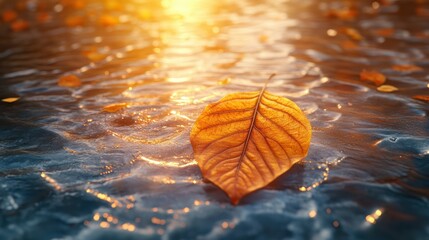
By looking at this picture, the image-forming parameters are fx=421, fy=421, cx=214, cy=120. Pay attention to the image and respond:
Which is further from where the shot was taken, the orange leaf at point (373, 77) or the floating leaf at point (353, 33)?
the floating leaf at point (353, 33)

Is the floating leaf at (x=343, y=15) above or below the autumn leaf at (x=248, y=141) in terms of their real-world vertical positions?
below

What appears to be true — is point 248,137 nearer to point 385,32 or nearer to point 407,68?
point 407,68

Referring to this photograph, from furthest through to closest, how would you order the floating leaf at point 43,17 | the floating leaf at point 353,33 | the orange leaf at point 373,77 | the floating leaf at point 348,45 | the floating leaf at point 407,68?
1. the floating leaf at point 43,17
2. the floating leaf at point 353,33
3. the floating leaf at point 348,45
4. the floating leaf at point 407,68
5. the orange leaf at point 373,77

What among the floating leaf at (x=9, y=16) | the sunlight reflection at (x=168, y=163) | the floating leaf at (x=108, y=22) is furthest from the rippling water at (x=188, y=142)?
the floating leaf at (x=9, y=16)

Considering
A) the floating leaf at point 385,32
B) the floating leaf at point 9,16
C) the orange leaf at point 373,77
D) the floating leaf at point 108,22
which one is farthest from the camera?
the floating leaf at point 9,16

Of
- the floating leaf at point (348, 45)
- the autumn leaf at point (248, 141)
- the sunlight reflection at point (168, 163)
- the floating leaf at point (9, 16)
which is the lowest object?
the floating leaf at point (348, 45)

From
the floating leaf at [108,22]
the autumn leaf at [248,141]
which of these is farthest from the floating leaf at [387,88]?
the floating leaf at [108,22]

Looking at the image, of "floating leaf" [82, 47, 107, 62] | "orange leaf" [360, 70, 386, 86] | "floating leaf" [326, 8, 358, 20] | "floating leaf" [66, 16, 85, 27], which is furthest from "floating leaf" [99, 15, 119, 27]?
"orange leaf" [360, 70, 386, 86]

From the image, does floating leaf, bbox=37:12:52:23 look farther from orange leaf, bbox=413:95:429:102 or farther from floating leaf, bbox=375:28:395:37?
orange leaf, bbox=413:95:429:102

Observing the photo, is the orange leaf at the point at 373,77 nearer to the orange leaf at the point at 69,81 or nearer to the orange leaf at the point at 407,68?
the orange leaf at the point at 407,68
